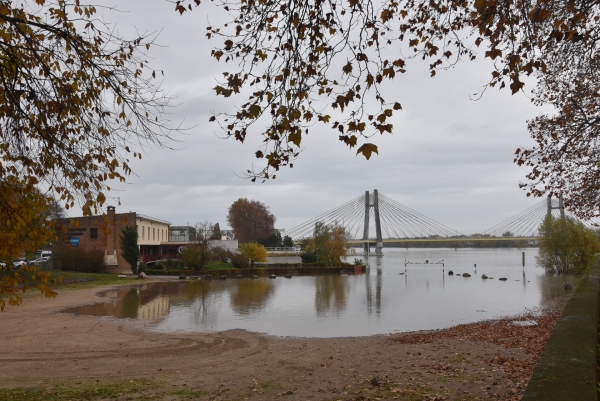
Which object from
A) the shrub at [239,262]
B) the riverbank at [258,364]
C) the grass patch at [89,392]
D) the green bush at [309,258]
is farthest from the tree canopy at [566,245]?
the grass patch at [89,392]

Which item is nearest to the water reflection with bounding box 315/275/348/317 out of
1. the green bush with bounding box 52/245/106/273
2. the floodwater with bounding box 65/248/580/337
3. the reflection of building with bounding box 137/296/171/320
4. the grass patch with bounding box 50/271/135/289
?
the floodwater with bounding box 65/248/580/337

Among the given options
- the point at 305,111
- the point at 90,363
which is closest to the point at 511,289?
the point at 90,363

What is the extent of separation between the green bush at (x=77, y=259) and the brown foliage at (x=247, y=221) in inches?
1527

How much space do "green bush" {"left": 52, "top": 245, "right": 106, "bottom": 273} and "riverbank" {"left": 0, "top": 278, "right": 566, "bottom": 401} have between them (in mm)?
24298

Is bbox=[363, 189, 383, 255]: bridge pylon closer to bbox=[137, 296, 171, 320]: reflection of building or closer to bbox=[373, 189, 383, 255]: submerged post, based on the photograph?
bbox=[373, 189, 383, 255]: submerged post

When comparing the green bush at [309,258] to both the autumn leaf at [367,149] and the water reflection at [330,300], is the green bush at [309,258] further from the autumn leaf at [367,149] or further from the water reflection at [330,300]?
the autumn leaf at [367,149]

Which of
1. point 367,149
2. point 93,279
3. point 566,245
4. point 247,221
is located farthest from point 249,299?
point 247,221

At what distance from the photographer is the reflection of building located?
19.4 metres

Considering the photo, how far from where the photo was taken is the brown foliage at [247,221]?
7869cm

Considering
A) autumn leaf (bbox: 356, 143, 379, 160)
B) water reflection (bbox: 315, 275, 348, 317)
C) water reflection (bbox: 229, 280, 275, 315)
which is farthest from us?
water reflection (bbox: 229, 280, 275, 315)

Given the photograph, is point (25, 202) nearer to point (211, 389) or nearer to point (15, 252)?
point (15, 252)

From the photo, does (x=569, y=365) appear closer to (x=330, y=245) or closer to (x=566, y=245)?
(x=566, y=245)

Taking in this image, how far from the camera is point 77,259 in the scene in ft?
128

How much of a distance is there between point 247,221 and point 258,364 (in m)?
68.9
